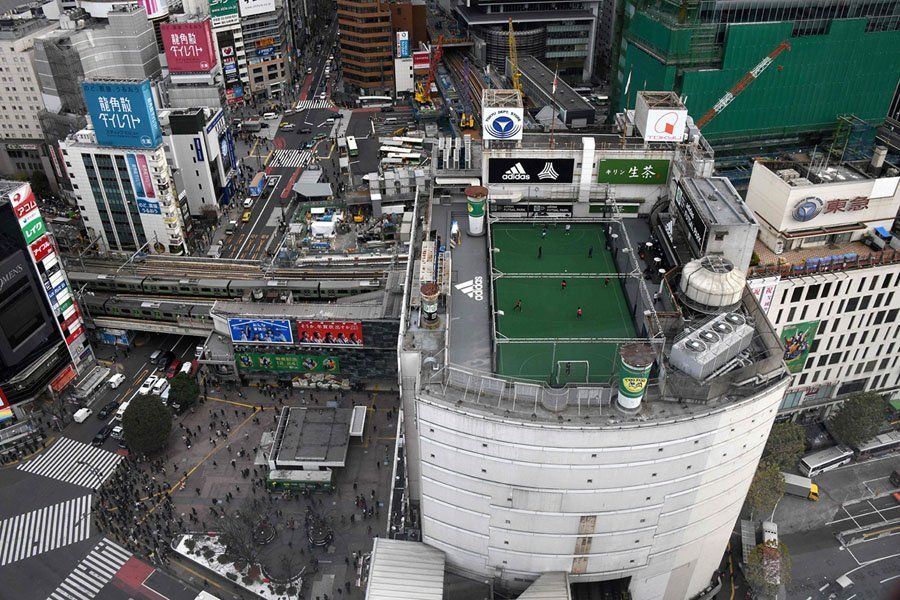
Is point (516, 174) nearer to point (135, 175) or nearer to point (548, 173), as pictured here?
point (548, 173)

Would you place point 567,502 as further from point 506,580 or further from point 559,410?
point 506,580

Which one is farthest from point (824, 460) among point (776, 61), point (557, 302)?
point (776, 61)

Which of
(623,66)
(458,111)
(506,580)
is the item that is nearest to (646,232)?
(506,580)

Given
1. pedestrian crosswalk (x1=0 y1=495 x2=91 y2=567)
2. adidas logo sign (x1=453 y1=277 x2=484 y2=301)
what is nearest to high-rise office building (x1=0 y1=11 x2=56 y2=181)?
pedestrian crosswalk (x1=0 y1=495 x2=91 y2=567)

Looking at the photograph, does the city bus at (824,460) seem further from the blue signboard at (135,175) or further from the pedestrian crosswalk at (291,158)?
the pedestrian crosswalk at (291,158)

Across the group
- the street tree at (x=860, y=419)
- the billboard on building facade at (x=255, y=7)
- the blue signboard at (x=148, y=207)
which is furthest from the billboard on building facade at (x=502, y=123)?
the billboard on building facade at (x=255, y=7)

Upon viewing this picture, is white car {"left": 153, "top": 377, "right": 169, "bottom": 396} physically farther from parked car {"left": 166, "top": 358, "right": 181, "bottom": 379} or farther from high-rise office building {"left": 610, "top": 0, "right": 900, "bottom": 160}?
high-rise office building {"left": 610, "top": 0, "right": 900, "bottom": 160}
